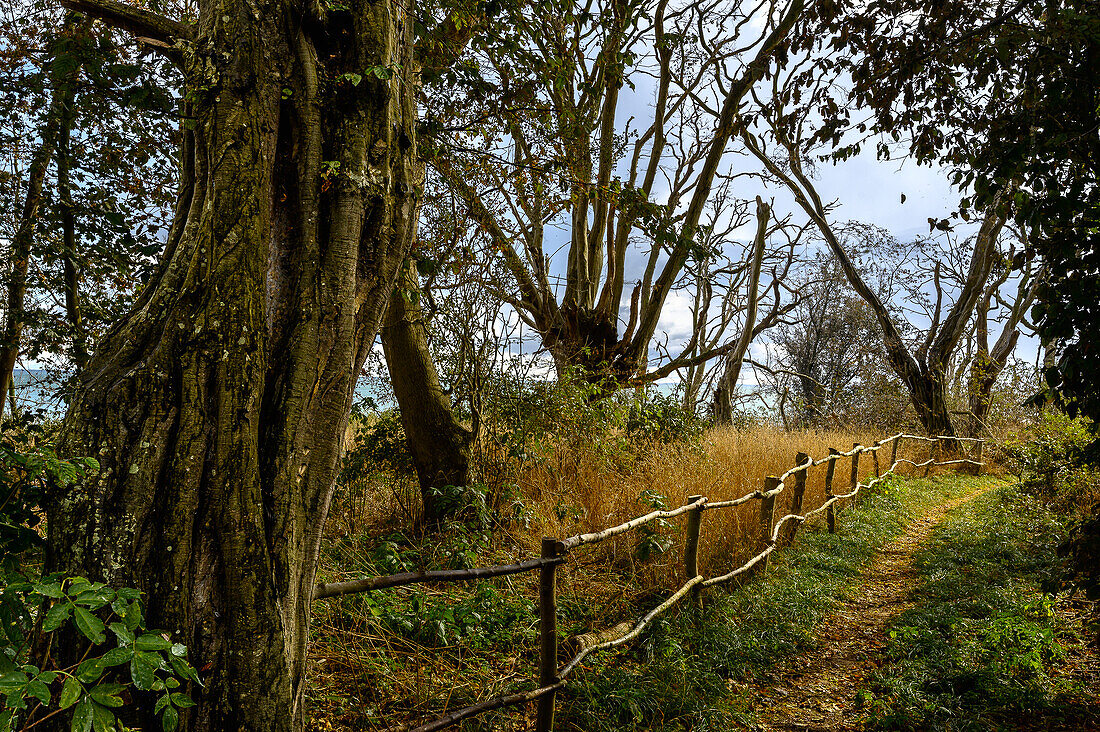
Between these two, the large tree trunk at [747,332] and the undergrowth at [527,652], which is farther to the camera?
the large tree trunk at [747,332]

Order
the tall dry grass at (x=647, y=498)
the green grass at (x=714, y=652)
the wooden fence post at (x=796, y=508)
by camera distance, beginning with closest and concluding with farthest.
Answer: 1. the green grass at (x=714, y=652)
2. the tall dry grass at (x=647, y=498)
3. the wooden fence post at (x=796, y=508)

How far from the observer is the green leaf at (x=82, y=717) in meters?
1.37

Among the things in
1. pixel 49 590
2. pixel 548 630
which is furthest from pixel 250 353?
pixel 548 630

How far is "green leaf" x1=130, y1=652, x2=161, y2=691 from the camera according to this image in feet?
4.91

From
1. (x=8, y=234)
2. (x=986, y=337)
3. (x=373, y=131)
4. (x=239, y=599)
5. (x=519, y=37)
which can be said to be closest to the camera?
(x=239, y=599)

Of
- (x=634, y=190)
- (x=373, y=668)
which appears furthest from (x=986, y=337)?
(x=373, y=668)

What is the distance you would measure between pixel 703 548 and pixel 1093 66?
4154 mm

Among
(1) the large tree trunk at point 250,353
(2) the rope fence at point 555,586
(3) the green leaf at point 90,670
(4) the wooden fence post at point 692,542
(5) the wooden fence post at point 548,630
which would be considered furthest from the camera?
(4) the wooden fence post at point 692,542

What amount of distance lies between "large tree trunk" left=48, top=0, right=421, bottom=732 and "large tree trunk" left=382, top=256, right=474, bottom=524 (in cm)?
310

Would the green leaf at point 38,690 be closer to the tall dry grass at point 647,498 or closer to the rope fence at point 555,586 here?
the rope fence at point 555,586

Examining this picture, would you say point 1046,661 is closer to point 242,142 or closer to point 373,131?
point 373,131

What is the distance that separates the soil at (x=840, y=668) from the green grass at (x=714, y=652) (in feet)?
0.40

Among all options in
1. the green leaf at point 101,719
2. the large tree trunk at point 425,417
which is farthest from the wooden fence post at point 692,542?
the green leaf at point 101,719

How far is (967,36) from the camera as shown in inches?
192
